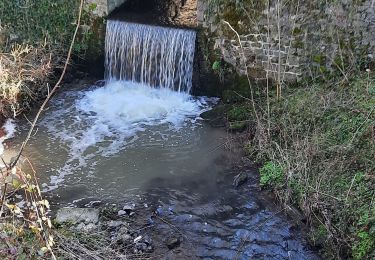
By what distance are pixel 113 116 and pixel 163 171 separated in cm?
205

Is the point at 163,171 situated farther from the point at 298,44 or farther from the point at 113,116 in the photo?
the point at 298,44

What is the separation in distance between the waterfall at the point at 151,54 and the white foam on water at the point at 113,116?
0.64 feet

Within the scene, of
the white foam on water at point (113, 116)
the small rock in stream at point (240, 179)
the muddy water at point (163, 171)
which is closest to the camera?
the muddy water at point (163, 171)

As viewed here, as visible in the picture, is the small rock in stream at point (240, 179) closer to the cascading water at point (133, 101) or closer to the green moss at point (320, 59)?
the cascading water at point (133, 101)

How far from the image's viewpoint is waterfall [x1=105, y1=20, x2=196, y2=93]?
8133 mm

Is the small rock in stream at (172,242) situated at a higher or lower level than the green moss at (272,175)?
lower

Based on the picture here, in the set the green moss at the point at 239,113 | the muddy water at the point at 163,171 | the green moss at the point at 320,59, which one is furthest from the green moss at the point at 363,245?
the green moss at the point at 320,59

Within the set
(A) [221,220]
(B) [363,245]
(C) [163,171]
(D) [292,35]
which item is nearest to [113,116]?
(C) [163,171]

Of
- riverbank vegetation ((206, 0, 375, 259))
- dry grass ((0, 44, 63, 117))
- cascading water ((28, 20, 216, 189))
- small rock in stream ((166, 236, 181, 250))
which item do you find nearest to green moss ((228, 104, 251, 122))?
riverbank vegetation ((206, 0, 375, 259))

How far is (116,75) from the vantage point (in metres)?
8.91

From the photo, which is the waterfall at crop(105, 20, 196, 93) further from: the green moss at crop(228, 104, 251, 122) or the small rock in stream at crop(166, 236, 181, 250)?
the small rock in stream at crop(166, 236, 181, 250)

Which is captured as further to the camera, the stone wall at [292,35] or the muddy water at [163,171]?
the stone wall at [292,35]

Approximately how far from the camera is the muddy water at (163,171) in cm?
513

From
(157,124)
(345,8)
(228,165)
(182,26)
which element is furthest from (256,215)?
(182,26)
